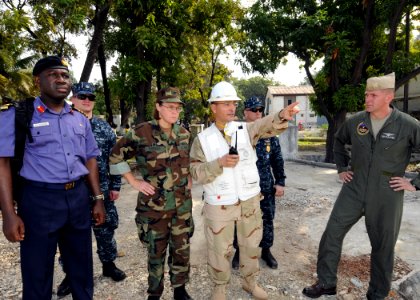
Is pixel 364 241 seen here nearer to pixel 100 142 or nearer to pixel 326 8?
pixel 100 142

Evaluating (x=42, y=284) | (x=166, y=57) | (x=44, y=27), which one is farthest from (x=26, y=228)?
(x=44, y=27)

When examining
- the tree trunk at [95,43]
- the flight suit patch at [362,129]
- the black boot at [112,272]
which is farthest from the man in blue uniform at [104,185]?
the tree trunk at [95,43]

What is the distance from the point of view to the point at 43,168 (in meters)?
2.42

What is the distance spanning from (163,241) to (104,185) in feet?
3.59

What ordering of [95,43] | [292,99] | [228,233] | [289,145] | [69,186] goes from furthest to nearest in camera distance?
[292,99] < [289,145] < [95,43] < [228,233] < [69,186]

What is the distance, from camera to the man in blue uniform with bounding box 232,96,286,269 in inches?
157

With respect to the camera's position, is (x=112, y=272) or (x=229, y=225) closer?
(x=229, y=225)

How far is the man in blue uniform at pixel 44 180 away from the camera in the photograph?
7.52 ft

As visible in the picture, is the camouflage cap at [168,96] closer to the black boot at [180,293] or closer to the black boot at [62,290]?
the black boot at [180,293]

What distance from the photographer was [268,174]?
13.2 ft

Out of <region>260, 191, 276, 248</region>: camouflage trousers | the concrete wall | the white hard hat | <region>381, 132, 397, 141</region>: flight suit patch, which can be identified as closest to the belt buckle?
the white hard hat

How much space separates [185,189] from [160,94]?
104 cm

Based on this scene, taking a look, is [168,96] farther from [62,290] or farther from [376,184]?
[62,290]

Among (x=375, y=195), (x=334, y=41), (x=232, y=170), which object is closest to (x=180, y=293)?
(x=232, y=170)
